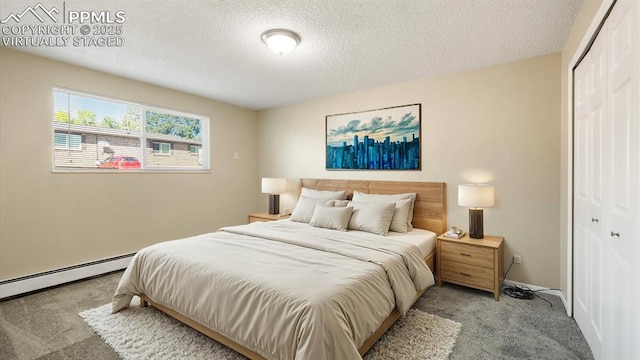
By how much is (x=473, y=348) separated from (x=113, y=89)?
4.51 meters

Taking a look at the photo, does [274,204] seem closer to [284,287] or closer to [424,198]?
[424,198]

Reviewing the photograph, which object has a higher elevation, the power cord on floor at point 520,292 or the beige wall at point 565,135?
the beige wall at point 565,135

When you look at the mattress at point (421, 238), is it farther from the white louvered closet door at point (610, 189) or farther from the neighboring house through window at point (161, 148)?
the neighboring house through window at point (161, 148)

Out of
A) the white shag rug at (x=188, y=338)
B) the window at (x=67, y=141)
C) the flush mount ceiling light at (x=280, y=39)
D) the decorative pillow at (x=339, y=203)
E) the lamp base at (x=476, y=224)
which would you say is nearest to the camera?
the white shag rug at (x=188, y=338)

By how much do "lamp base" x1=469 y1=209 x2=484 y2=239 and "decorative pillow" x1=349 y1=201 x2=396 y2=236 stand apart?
82 cm

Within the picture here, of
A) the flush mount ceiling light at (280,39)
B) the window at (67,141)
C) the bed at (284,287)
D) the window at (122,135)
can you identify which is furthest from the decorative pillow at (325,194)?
the window at (67,141)

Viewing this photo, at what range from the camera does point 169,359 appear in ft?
5.96

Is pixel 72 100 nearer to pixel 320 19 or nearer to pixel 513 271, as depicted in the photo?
pixel 320 19

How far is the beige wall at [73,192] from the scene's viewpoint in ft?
8.97

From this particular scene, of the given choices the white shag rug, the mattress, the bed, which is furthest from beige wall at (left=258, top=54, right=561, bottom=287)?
the white shag rug

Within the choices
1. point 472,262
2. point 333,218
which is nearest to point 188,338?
point 333,218

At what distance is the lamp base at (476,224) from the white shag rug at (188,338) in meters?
1.07

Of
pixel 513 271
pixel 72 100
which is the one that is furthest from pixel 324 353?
pixel 72 100

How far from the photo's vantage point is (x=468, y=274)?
2822 mm
